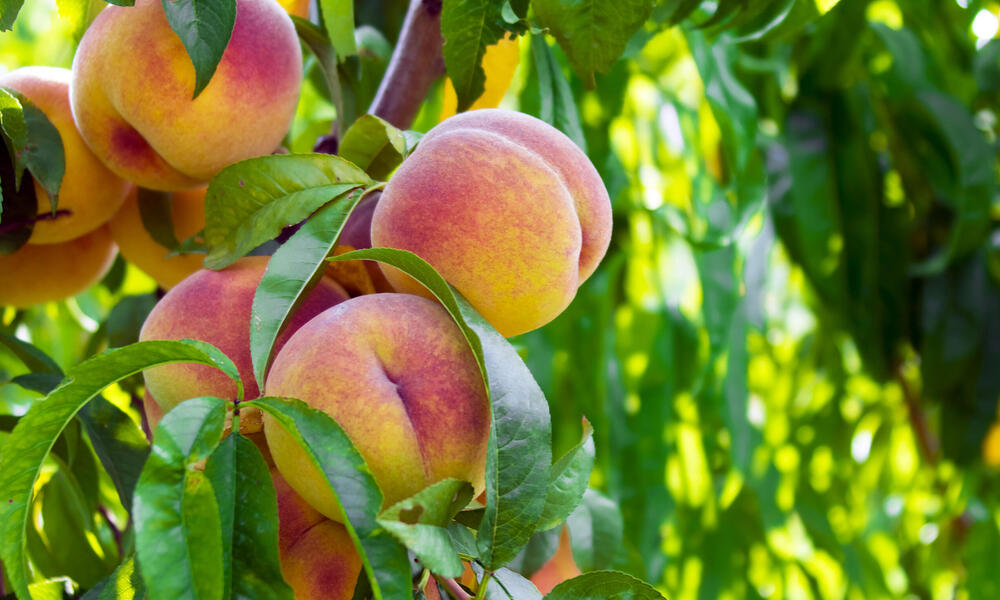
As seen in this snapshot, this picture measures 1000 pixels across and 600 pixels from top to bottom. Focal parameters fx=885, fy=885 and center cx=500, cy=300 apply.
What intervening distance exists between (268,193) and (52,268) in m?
0.27

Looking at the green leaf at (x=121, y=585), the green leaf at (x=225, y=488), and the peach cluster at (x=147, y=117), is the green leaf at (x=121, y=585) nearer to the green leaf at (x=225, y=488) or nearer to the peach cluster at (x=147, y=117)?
the green leaf at (x=225, y=488)

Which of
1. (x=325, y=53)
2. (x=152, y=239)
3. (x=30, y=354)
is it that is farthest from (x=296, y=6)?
(x=30, y=354)

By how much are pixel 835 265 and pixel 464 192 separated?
110 cm

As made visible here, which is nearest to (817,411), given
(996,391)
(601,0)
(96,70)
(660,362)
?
(996,391)

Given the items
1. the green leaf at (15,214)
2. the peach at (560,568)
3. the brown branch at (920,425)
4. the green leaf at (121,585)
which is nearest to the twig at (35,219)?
the green leaf at (15,214)

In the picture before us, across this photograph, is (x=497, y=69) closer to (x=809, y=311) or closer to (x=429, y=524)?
(x=429, y=524)

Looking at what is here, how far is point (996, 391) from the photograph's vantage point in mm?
1380

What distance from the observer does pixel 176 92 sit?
18.8 inches

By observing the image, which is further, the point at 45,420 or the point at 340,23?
the point at 340,23

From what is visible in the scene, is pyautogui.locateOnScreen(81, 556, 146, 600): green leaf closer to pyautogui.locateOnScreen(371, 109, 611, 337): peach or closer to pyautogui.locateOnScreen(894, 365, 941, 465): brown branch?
pyautogui.locateOnScreen(371, 109, 611, 337): peach

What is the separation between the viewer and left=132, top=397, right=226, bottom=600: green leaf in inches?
11.1

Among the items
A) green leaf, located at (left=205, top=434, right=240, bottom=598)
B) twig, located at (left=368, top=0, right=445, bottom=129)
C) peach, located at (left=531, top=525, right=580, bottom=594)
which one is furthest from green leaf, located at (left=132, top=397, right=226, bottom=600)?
peach, located at (left=531, top=525, right=580, bottom=594)

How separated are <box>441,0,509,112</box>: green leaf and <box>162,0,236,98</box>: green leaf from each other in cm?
12

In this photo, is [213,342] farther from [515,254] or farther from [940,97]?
[940,97]
